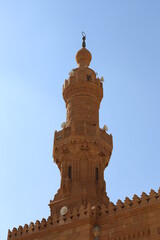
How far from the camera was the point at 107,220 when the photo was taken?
2025cm

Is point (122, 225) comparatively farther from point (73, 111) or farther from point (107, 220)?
point (73, 111)

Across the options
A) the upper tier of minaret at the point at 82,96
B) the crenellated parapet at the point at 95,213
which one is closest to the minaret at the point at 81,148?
the upper tier of minaret at the point at 82,96

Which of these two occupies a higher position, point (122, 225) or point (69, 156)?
point (69, 156)

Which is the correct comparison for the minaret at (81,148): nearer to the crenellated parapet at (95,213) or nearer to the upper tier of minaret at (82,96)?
the upper tier of minaret at (82,96)

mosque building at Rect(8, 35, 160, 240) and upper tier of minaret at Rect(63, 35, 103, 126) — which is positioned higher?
upper tier of minaret at Rect(63, 35, 103, 126)

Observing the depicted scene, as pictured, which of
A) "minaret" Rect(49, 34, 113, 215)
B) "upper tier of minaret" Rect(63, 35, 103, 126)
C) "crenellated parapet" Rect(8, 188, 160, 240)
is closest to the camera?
"crenellated parapet" Rect(8, 188, 160, 240)

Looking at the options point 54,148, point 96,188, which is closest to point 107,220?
point 96,188

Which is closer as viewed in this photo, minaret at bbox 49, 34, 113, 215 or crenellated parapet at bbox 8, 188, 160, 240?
crenellated parapet at bbox 8, 188, 160, 240

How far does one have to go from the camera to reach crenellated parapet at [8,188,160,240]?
1952 centimetres

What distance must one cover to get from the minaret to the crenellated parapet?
250 cm

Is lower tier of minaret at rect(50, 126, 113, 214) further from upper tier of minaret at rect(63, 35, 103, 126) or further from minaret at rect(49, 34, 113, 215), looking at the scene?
upper tier of minaret at rect(63, 35, 103, 126)

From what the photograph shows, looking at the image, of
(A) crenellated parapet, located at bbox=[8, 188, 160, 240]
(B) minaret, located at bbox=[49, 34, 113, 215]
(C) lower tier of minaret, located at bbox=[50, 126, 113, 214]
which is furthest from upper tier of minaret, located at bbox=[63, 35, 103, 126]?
(A) crenellated parapet, located at bbox=[8, 188, 160, 240]

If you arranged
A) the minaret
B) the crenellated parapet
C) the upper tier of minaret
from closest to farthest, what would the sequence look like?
1. the crenellated parapet
2. the minaret
3. the upper tier of minaret

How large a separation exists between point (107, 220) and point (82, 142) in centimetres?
668
